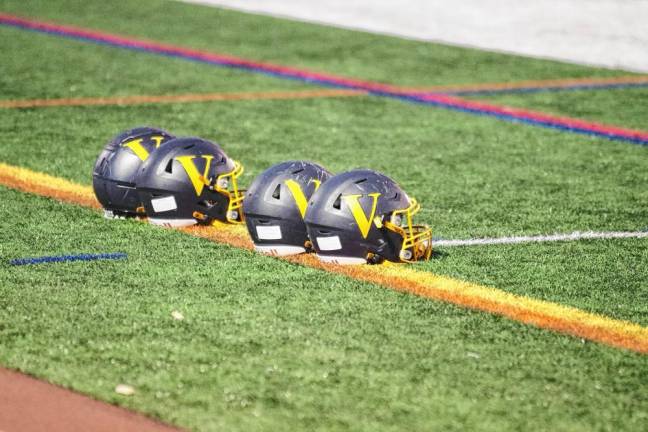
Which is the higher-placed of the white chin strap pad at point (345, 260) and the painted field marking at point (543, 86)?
the painted field marking at point (543, 86)

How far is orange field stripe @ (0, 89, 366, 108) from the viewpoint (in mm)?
9953

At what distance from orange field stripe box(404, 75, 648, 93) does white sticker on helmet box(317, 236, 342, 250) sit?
5.81 m

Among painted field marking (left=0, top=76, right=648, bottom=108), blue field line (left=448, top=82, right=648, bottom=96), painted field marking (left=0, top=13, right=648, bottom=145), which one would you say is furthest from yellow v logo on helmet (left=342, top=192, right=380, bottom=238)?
blue field line (left=448, top=82, right=648, bottom=96)

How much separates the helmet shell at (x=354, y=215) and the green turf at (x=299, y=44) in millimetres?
6037

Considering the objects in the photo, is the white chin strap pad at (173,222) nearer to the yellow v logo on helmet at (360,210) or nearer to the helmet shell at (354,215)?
the helmet shell at (354,215)

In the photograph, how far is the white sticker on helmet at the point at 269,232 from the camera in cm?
603

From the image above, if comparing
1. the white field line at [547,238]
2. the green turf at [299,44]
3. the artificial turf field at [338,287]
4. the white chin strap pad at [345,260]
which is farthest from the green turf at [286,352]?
the green turf at [299,44]

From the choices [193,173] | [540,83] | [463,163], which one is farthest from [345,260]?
[540,83]

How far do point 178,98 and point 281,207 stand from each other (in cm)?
478

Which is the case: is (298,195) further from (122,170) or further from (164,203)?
(122,170)

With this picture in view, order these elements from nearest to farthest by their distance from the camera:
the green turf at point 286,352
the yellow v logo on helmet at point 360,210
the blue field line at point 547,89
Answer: the green turf at point 286,352 < the yellow v logo on helmet at point 360,210 < the blue field line at point 547,89

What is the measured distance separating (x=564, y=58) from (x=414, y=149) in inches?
201

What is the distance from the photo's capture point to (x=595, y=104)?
1105 cm

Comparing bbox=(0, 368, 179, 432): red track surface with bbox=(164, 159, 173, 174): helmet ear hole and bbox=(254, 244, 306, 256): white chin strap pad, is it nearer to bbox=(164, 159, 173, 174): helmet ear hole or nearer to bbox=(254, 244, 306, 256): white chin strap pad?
bbox=(254, 244, 306, 256): white chin strap pad
